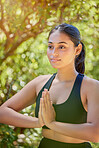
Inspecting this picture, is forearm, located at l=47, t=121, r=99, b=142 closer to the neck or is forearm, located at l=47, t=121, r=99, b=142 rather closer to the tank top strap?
the tank top strap

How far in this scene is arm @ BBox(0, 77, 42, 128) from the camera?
7.19 feet

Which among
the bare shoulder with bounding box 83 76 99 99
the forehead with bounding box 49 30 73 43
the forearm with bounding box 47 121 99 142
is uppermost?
the forehead with bounding box 49 30 73 43

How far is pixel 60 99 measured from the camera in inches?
82.3

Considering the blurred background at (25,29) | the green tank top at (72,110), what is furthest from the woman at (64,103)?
the blurred background at (25,29)

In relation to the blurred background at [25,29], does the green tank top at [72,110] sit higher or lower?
lower

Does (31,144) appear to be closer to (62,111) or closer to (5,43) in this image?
(5,43)

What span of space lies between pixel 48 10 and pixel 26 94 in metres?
1.65

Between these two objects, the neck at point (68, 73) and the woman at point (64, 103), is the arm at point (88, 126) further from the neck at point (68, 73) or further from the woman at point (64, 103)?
the neck at point (68, 73)

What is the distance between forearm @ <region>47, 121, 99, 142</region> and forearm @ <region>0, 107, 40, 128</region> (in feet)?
0.89

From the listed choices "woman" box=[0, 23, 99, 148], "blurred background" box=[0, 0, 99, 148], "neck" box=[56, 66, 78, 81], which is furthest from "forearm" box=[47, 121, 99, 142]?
"blurred background" box=[0, 0, 99, 148]

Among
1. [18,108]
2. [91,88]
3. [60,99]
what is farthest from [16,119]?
[91,88]

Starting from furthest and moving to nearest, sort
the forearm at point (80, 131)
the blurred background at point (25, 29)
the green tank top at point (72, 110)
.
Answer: the blurred background at point (25, 29) < the green tank top at point (72, 110) < the forearm at point (80, 131)

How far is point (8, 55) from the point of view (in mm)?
3732

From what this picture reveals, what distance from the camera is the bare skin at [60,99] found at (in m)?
1.90
